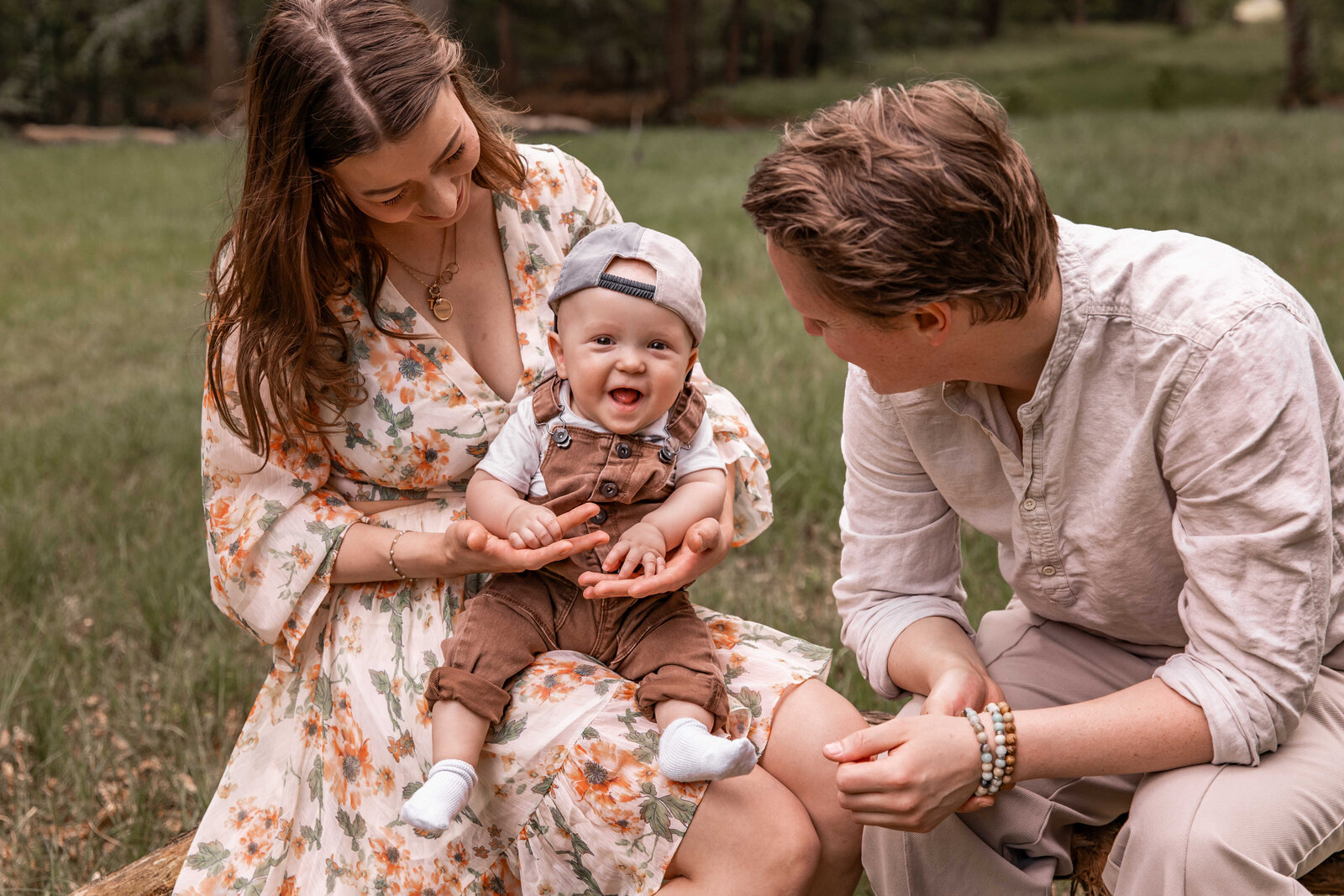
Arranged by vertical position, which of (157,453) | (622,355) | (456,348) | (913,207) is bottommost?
(157,453)

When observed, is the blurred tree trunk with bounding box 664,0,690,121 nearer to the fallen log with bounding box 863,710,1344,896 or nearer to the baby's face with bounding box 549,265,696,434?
the baby's face with bounding box 549,265,696,434

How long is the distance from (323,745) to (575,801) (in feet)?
2.05

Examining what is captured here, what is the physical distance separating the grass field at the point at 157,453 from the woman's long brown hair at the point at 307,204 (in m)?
0.28

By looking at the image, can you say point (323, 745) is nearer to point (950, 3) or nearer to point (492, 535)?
point (492, 535)

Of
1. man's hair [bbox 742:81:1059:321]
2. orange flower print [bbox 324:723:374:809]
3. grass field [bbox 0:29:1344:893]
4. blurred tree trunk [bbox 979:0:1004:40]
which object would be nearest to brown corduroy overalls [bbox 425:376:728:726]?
orange flower print [bbox 324:723:374:809]

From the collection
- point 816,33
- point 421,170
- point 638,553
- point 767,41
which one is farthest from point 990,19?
Answer: point 638,553

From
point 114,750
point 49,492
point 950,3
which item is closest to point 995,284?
point 114,750

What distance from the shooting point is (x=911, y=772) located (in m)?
1.77

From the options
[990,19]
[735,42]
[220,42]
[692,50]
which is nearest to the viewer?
[220,42]

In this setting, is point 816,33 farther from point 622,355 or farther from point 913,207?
point 913,207

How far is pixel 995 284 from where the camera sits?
5.81ft

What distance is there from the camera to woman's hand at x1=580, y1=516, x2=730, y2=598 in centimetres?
204

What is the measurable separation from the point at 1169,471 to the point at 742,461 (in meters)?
0.90

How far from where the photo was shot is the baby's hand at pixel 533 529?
6.80 feet
